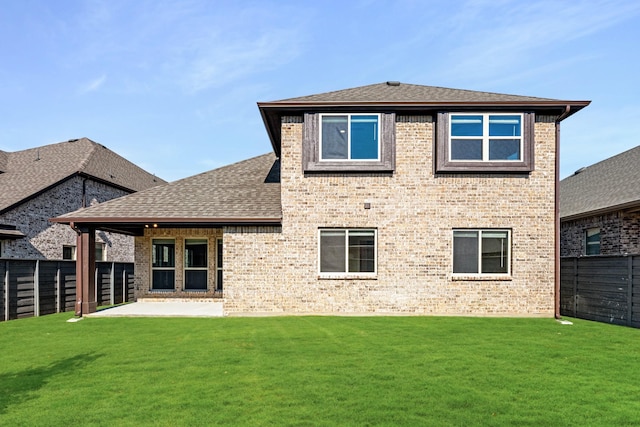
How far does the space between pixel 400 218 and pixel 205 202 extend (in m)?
5.75

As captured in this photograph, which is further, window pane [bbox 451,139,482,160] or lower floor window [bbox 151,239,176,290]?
lower floor window [bbox 151,239,176,290]

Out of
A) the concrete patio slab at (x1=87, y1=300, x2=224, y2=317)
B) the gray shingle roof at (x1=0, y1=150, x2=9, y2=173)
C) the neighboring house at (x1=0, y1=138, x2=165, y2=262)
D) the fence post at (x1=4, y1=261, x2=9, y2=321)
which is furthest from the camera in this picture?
the gray shingle roof at (x1=0, y1=150, x2=9, y2=173)

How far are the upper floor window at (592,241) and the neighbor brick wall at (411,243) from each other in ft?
15.0

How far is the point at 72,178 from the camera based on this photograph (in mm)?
19281

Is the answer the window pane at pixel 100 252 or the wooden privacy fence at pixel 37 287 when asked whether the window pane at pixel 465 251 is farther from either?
the window pane at pixel 100 252

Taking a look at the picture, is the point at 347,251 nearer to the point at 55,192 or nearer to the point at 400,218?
the point at 400,218

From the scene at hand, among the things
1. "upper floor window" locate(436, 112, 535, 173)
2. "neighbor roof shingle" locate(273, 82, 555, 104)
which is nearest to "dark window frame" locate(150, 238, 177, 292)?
"neighbor roof shingle" locate(273, 82, 555, 104)

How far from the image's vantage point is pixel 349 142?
1220cm

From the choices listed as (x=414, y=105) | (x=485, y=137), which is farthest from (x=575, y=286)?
(x=414, y=105)

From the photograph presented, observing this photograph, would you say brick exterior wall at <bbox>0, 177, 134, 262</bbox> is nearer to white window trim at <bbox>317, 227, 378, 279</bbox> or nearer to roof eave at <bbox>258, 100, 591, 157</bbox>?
roof eave at <bbox>258, 100, 591, 157</bbox>

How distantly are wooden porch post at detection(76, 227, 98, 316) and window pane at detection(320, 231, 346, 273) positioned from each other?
21.8 feet

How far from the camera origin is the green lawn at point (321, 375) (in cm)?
477

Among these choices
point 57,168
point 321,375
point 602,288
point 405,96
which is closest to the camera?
point 321,375

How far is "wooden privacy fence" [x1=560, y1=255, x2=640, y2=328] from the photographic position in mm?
10625
